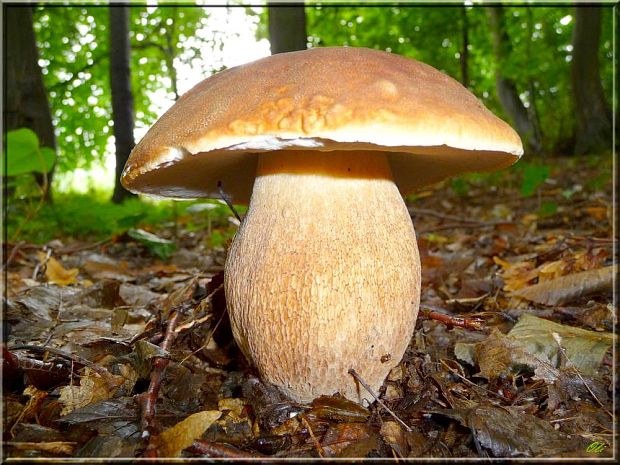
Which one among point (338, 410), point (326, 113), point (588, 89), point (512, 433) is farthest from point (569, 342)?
point (588, 89)

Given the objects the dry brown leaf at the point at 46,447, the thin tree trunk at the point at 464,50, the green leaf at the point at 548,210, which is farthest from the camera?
the thin tree trunk at the point at 464,50

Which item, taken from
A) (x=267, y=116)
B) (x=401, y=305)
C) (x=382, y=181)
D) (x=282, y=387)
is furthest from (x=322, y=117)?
(x=282, y=387)

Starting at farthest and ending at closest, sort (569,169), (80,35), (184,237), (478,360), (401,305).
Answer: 1. (80,35)
2. (569,169)
3. (184,237)
4. (478,360)
5. (401,305)

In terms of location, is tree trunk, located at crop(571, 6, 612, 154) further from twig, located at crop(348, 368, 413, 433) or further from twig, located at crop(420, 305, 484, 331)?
twig, located at crop(348, 368, 413, 433)

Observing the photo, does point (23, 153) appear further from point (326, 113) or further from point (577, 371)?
point (577, 371)

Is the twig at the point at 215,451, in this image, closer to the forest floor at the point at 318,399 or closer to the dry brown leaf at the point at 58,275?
the forest floor at the point at 318,399

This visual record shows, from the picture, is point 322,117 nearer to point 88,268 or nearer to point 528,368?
point 528,368

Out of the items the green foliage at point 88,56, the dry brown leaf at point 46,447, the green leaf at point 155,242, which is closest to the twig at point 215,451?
the dry brown leaf at point 46,447

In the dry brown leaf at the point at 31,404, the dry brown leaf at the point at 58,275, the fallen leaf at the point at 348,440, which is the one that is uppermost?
the dry brown leaf at the point at 58,275
